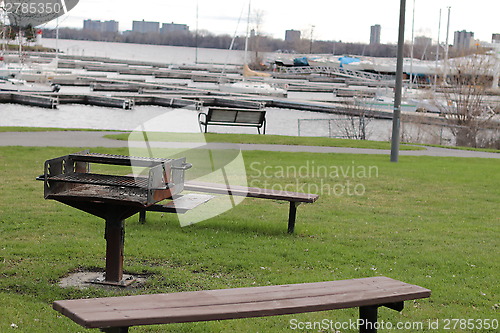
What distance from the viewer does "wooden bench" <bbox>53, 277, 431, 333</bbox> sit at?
4.14m

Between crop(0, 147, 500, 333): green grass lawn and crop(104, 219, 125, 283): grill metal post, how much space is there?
0.23 meters

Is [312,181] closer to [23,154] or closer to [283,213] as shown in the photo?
[283,213]

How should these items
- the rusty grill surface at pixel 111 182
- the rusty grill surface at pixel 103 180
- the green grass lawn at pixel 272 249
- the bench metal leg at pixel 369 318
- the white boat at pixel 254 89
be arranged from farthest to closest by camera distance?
the white boat at pixel 254 89
the rusty grill surface at pixel 103 180
the rusty grill surface at pixel 111 182
the green grass lawn at pixel 272 249
the bench metal leg at pixel 369 318

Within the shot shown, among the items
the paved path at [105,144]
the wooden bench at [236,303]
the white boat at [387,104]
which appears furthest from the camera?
the white boat at [387,104]

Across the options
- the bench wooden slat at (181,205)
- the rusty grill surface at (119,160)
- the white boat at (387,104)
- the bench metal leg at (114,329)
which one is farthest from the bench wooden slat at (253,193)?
the white boat at (387,104)

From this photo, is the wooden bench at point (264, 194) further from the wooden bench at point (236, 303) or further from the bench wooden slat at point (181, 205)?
the wooden bench at point (236, 303)

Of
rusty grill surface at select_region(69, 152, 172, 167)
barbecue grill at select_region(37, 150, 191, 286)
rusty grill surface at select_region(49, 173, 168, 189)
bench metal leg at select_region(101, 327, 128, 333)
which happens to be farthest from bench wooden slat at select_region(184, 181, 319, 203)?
bench metal leg at select_region(101, 327, 128, 333)

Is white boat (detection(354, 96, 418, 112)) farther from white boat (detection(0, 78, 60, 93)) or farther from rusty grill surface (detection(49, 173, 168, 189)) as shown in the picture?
rusty grill surface (detection(49, 173, 168, 189))

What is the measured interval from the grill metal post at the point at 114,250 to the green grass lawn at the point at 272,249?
0.23 metres

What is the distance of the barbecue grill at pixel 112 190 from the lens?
6305 mm

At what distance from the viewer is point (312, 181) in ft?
42.7

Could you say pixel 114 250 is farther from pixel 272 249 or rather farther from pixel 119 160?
pixel 272 249

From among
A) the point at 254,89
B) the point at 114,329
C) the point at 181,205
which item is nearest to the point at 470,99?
the point at 181,205

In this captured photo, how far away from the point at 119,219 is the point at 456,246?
4.24 meters
